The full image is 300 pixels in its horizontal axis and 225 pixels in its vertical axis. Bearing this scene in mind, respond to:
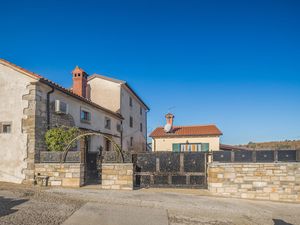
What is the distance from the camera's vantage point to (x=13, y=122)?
11.0 m

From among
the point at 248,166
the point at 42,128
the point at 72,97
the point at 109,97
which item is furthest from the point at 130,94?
the point at 248,166

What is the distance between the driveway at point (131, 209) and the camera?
6.05 m

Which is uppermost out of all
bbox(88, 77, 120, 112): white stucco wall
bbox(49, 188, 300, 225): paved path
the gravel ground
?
bbox(88, 77, 120, 112): white stucco wall

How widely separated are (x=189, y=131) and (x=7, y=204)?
17676 millimetres

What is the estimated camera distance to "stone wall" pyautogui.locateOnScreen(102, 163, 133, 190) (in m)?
10.2

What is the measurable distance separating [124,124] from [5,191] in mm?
14431

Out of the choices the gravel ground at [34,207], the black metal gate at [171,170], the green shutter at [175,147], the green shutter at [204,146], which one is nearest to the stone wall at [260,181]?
the black metal gate at [171,170]

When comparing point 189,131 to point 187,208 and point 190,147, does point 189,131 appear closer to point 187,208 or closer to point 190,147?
point 190,147

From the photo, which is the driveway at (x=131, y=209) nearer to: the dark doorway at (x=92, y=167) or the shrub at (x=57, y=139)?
the dark doorway at (x=92, y=167)

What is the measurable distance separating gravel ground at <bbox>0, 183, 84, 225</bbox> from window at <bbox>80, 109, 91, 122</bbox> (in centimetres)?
682

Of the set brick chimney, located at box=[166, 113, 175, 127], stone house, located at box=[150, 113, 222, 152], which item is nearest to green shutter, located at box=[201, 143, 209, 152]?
stone house, located at box=[150, 113, 222, 152]

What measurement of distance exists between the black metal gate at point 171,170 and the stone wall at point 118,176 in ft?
3.31

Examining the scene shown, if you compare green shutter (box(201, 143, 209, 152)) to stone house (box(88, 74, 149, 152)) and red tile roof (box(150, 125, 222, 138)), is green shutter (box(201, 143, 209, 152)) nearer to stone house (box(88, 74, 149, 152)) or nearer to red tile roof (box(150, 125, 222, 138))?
red tile roof (box(150, 125, 222, 138))

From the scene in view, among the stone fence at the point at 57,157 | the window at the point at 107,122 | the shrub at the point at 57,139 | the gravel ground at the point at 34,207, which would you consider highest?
the window at the point at 107,122
